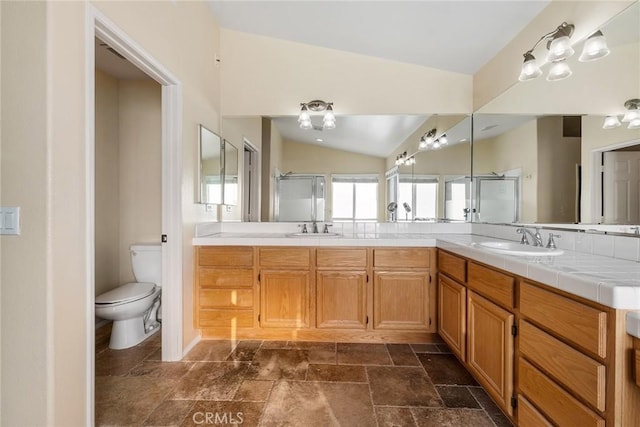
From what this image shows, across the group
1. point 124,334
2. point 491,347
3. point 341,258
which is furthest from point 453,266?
point 124,334

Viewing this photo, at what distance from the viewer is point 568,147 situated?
1798 millimetres

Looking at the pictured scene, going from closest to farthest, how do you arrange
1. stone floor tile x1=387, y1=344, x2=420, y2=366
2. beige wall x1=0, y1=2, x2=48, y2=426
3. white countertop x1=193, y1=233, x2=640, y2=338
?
white countertop x1=193, y1=233, x2=640, y2=338 → beige wall x1=0, y1=2, x2=48, y2=426 → stone floor tile x1=387, y1=344, x2=420, y2=366

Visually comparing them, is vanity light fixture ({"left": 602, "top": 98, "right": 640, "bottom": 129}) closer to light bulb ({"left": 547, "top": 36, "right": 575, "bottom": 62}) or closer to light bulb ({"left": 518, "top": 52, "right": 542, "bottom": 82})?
light bulb ({"left": 547, "top": 36, "right": 575, "bottom": 62})

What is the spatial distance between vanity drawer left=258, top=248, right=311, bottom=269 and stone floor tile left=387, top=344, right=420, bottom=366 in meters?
0.95

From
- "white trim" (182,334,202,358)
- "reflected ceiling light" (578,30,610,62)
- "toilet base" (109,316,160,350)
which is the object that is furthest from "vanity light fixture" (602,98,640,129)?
"toilet base" (109,316,160,350)

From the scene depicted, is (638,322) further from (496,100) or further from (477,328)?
(496,100)

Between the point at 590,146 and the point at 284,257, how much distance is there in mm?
2075

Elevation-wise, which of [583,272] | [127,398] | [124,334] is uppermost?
[583,272]

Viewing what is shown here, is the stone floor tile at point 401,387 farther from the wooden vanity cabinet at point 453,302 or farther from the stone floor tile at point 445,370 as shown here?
the wooden vanity cabinet at point 453,302

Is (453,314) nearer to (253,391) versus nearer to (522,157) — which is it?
(522,157)

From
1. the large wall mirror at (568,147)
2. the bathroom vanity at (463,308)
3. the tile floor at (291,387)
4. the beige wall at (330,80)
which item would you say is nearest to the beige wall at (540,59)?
the large wall mirror at (568,147)

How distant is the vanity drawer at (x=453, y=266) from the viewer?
1888 mm

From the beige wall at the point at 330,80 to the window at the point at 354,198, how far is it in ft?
2.14

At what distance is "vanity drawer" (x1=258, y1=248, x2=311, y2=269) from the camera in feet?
7.76
